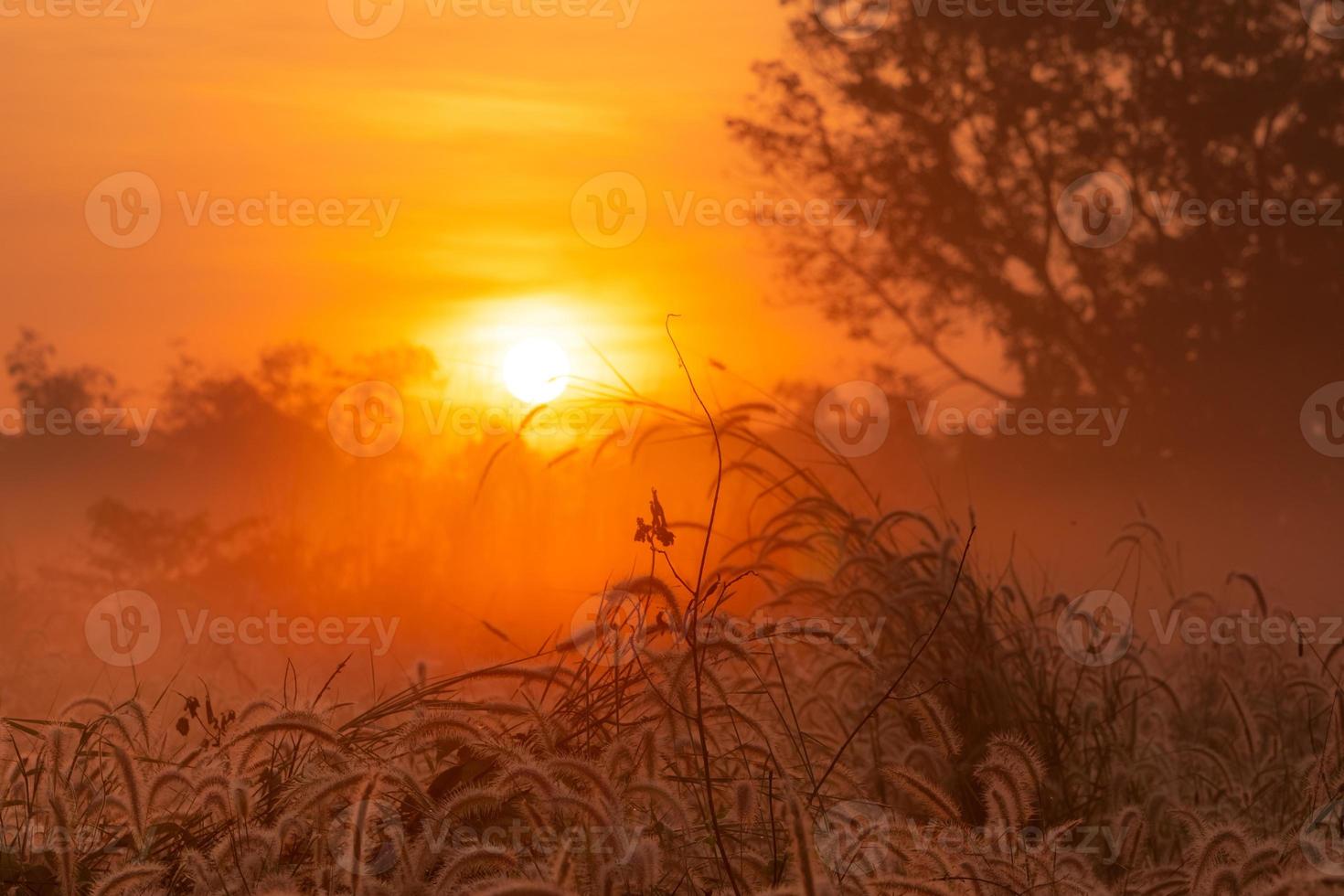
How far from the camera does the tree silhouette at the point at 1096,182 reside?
13719 mm

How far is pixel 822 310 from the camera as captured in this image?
589 inches

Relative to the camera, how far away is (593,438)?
4.29 metres

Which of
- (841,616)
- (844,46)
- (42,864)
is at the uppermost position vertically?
(844,46)

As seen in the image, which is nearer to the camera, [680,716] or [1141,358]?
[680,716]

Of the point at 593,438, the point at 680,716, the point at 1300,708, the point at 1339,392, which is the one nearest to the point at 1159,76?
the point at 1339,392

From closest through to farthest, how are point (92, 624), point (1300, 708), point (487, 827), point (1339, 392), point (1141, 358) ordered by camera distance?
point (487, 827), point (1300, 708), point (92, 624), point (1339, 392), point (1141, 358)

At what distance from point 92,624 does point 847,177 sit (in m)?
9.75

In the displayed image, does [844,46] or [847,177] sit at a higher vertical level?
[844,46]

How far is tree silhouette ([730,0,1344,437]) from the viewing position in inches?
540

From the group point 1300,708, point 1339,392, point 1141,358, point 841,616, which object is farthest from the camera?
point 1141,358

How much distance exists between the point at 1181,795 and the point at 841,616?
3.84 feet

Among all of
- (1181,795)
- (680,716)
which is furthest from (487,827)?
(1181,795)

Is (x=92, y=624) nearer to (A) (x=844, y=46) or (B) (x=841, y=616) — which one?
(B) (x=841, y=616)

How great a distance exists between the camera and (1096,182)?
14.2m
